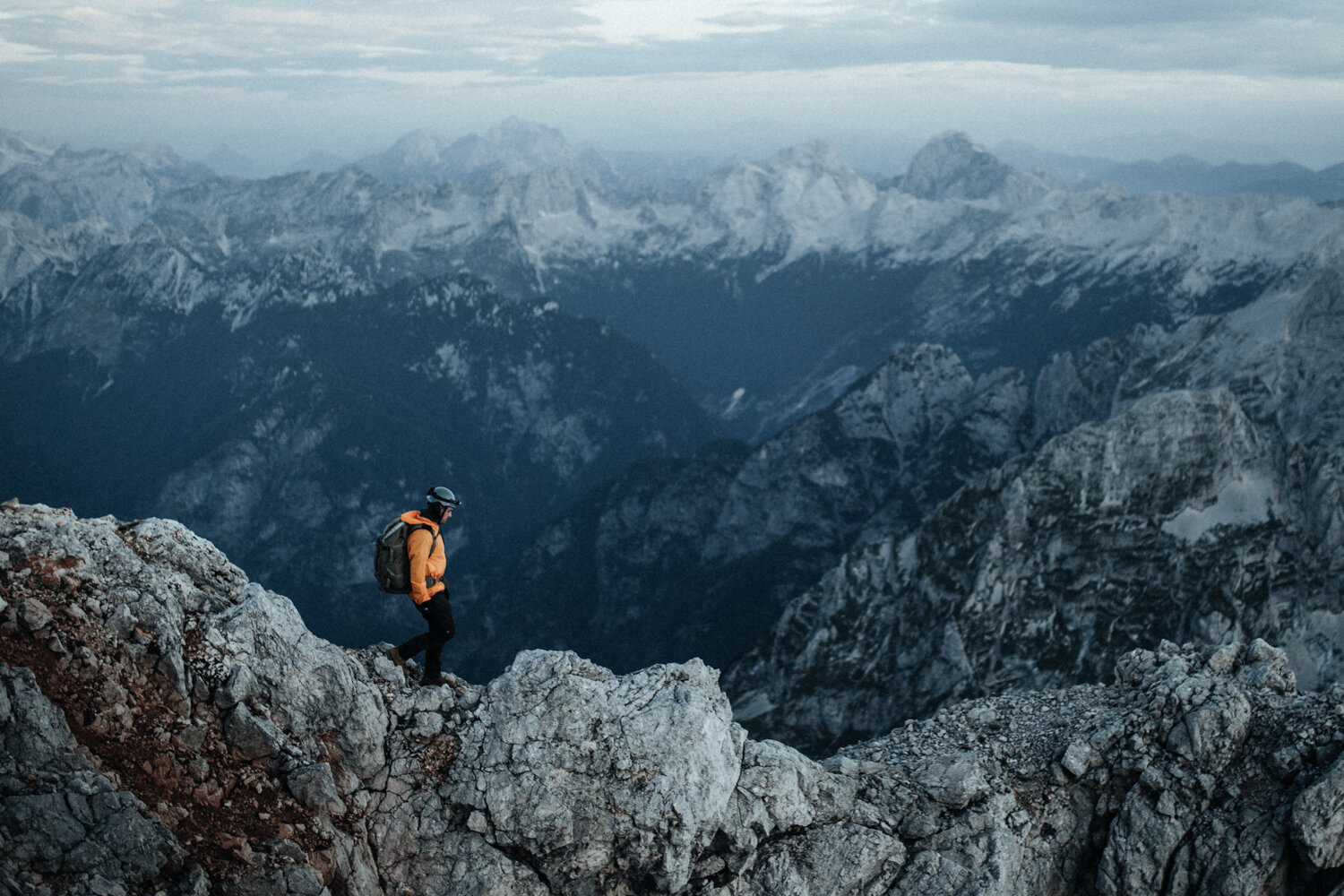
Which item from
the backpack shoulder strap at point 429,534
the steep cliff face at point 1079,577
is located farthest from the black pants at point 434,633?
the steep cliff face at point 1079,577

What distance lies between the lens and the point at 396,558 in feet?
88.4

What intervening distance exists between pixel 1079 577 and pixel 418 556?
85645 millimetres

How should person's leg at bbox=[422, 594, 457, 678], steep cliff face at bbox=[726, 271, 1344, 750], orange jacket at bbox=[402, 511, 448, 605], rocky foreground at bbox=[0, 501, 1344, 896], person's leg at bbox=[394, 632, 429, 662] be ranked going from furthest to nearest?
1. steep cliff face at bbox=[726, 271, 1344, 750]
2. person's leg at bbox=[394, 632, 429, 662]
3. person's leg at bbox=[422, 594, 457, 678]
4. orange jacket at bbox=[402, 511, 448, 605]
5. rocky foreground at bbox=[0, 501, 1344, 896]

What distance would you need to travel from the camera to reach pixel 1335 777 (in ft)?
86.0

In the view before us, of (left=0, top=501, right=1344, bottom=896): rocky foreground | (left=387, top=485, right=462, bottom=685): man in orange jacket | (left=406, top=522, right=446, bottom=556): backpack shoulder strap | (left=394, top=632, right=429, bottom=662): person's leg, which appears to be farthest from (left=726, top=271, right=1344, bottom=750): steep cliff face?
(left=406, top=522, right=446, bottom=556): backpack shoulder strap

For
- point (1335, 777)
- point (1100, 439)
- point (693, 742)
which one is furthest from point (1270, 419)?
point (693, 742)

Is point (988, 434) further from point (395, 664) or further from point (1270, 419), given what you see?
point (395, 664)

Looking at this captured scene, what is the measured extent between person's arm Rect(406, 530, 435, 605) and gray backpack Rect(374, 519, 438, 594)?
0.10 meters

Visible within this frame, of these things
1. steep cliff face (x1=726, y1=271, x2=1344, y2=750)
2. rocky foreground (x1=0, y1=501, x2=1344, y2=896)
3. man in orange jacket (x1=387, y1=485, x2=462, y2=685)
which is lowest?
steep cliff face (x1=726, y1=271, x2=1344, y2=750)

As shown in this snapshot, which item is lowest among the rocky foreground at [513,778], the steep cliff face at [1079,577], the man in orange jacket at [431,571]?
the steep cliff face at [1079,577]

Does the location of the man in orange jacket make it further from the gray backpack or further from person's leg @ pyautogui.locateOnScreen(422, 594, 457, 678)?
the gray backpack

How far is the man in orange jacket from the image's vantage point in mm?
26875

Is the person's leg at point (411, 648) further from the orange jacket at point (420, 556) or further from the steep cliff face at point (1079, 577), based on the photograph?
the steep cliff face at point (1079, 577)

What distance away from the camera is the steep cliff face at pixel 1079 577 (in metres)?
89.6
